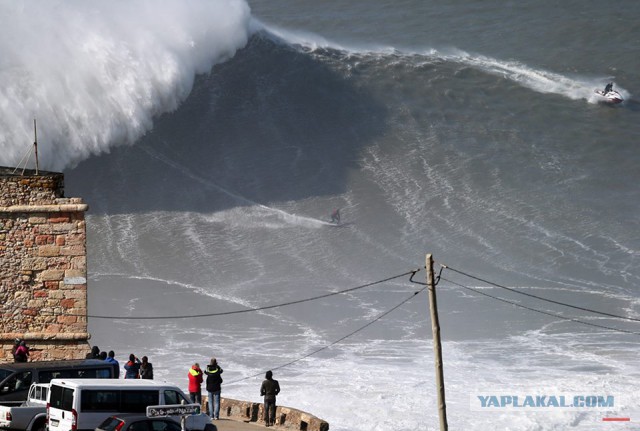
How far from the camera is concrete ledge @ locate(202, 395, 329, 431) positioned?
1511 cm

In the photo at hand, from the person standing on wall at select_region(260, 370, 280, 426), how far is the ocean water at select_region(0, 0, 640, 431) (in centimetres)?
301

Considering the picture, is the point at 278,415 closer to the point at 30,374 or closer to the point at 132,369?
the point at 132,369

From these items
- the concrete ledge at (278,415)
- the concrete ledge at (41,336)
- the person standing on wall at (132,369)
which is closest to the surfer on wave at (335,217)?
the concrete ledge at (278,415)

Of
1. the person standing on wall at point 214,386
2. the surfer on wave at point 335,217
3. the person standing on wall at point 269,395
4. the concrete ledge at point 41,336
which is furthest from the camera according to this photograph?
the surfer on wave at point 335,217

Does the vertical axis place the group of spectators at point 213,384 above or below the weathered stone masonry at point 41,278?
below

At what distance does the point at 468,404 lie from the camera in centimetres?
2020

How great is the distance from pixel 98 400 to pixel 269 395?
10.3 ft

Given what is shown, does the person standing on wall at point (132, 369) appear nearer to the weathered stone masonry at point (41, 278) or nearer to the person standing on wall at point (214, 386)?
the weathered stone masonry at point (41, 278)

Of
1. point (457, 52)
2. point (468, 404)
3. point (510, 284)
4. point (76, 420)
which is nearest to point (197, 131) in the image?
point (457, 52)

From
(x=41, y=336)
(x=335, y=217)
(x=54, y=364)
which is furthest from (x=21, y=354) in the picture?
(x=335, y=217)

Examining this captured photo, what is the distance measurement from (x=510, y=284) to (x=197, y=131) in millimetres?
15123

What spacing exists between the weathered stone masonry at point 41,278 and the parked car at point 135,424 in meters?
3.61

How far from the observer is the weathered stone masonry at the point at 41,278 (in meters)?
15.8

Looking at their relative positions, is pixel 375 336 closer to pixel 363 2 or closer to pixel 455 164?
pixel 455 164
